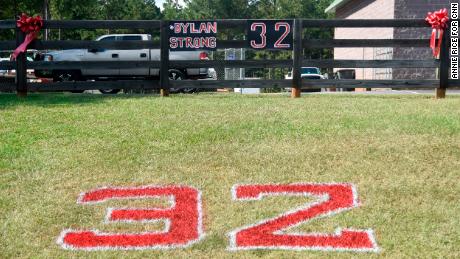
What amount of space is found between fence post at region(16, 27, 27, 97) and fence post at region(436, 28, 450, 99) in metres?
8.17

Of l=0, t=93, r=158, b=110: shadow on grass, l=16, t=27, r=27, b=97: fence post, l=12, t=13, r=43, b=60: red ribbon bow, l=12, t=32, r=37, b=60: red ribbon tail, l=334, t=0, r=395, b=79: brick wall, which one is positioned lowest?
l=0, t=93, r=158, b=110: shadow on grass

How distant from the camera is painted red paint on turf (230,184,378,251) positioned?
166 inches

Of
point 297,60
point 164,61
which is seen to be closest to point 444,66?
point 297,60

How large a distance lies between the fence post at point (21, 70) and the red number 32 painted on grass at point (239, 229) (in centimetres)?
645

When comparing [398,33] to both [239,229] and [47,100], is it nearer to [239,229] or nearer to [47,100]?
[47,100]

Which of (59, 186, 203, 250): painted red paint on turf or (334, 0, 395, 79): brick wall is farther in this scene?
(334, 0, 395, 79): brick wall

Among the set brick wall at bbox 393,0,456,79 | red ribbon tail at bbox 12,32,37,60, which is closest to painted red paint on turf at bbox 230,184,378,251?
red ribbon tail at bbox 12,32,37,60

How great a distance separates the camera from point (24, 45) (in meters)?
10.7

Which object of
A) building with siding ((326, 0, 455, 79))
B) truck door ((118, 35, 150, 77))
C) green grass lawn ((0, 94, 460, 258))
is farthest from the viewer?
building with siding ((326, 0, 455, 79))

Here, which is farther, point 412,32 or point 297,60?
point 412,32

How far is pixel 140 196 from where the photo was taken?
16.3 ft

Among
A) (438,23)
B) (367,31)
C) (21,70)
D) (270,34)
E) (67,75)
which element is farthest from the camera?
(367,31)

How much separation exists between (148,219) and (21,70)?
23.6ft

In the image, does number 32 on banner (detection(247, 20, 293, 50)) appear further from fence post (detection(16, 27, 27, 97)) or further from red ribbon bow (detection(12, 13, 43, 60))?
fence post (detection(16, 27, 27, 97))
